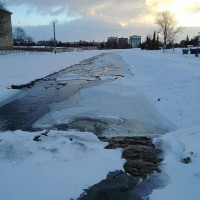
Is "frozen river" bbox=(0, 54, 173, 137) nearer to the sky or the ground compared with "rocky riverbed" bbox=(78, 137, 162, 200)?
nearer to the sky

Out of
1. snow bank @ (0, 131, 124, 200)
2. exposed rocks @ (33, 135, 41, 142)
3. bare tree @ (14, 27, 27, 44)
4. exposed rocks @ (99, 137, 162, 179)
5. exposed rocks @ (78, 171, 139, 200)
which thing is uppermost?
bare tree @ (14, 27, 27, 44)

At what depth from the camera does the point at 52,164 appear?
4.52 metres

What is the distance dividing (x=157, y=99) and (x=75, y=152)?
6005 mm

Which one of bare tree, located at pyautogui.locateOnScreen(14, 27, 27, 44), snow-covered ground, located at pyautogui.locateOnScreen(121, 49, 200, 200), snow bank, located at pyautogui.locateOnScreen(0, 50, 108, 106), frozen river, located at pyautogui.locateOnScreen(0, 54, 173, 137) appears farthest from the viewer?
bare tree, located at pyautogui.locateOnScreen(14, 27, 27, 44)

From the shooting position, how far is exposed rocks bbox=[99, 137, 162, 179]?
4527mm

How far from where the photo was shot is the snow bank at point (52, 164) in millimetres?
3760

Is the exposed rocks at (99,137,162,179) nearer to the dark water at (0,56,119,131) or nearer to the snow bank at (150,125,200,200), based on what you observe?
the snow bank at (150,125,200,200)

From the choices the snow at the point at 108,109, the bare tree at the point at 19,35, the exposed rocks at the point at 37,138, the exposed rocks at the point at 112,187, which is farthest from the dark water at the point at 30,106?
the bare tree at the point at 19,35

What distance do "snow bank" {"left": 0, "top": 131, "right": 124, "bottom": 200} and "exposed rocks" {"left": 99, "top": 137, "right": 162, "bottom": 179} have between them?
21 cm

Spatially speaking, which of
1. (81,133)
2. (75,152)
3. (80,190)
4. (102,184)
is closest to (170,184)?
(102,184)

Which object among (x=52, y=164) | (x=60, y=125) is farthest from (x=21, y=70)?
(x=52, y=164)

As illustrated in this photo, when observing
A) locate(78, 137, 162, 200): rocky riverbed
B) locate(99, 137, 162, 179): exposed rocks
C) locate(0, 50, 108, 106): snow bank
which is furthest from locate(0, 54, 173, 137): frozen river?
locate(0, 50, 108, 106): snow bank

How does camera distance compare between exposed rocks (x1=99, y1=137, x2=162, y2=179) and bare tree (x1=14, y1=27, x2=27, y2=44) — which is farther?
bare tree (x1=14, y1=27, x2=27, y2=44)

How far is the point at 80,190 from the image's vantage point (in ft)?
12.5
